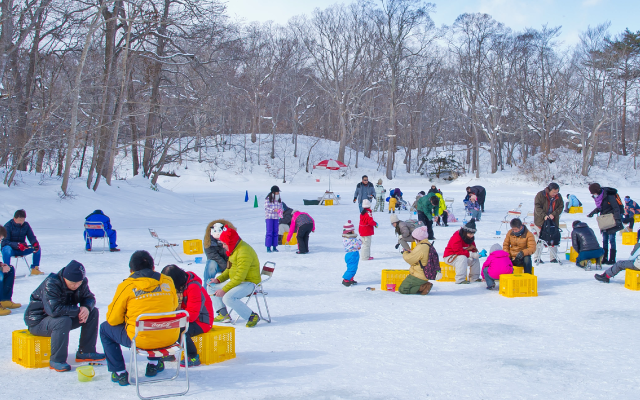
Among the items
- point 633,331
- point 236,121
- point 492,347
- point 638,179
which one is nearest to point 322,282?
point 492,347

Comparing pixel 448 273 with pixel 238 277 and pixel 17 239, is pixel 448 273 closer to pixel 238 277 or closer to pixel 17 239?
pixel 238 277

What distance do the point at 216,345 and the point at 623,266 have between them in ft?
21.0

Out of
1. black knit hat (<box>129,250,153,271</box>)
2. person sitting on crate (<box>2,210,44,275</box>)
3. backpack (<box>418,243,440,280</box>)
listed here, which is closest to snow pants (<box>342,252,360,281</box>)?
backpack (<box>418,243,440,280</box>)

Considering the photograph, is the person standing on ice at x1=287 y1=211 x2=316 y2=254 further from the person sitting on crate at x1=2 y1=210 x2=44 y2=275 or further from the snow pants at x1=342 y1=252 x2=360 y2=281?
the person sitting on crate at x1=2 y1=210 x2=44 y2=275

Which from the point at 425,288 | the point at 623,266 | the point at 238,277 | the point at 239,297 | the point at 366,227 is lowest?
the point at 425,288

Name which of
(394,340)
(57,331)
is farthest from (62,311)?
(394,340)

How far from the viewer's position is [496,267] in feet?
26.5

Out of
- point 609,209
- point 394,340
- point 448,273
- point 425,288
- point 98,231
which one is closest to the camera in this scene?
point 394,340

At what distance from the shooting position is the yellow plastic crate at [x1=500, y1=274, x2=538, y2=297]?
757 centimetres

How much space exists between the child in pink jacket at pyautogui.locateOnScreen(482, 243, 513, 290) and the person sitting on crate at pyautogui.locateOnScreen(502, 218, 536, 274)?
331 mm

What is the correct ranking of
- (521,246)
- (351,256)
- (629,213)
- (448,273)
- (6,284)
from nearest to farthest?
(6,284) < (351,256) < (521,246) < (448,273) < (629,213)

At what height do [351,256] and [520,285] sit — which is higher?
[351,256]

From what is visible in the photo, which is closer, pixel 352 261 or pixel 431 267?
pixel 431 267

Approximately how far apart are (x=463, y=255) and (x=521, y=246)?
903 millimetres
